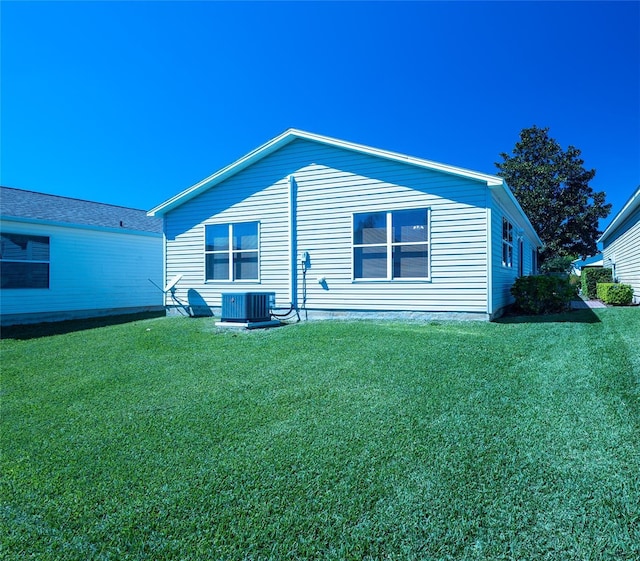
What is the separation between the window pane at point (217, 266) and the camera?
1069 cm

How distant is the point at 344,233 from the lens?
9.26m

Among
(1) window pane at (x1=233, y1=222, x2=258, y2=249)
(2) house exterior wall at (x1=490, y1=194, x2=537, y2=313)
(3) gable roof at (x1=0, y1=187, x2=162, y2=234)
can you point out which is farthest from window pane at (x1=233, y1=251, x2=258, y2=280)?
(2) house exterior wall at (x1=490, y1=194, x2=537, y2=313)

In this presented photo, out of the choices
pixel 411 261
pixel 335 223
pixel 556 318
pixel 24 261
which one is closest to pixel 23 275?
pixel 24 261

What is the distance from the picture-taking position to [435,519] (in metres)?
2.11

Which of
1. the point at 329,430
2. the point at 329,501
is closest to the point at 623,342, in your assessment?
the point at 329,430

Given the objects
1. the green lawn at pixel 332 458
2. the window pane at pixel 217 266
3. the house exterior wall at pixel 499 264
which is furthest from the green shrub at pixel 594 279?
the window pane at pixel 217 266

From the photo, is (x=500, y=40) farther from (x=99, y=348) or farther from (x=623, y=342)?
(x=99, y=348)

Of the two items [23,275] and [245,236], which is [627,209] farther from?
[23,275]

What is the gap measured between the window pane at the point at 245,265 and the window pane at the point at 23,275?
20.4 ft

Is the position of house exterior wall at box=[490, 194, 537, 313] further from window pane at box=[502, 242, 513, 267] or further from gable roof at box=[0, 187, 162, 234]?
gable roof at box=[0, 187, 162, 234]

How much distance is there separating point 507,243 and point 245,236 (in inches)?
293

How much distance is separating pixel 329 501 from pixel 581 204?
106 ft

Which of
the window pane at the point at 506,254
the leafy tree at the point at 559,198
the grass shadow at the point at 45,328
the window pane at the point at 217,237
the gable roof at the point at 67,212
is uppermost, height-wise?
the leafy tree at the point at 559,198

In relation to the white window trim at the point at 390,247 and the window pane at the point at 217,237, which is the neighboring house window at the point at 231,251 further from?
the white window trim at the point at 390,247
